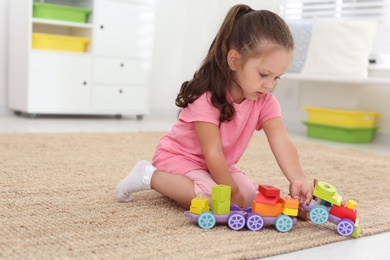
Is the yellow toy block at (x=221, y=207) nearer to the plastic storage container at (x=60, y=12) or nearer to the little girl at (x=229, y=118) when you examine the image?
the little girl at (x=229, y=118)

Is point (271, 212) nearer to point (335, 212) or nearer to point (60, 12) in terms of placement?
point (335, 212)

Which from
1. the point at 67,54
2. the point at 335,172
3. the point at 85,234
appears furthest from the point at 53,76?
the point at 85,234

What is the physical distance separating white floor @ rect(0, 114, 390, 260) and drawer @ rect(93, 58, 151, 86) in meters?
0.21

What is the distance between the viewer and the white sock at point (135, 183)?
1.09m

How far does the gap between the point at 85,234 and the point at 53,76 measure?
6.62 ft

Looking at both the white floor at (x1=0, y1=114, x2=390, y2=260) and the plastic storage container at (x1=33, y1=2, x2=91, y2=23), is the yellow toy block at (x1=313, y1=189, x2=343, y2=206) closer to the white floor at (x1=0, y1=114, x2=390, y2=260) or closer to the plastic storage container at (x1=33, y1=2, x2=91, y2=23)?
the white floor at (x1=0, y1=114, x2=390, y2=260)

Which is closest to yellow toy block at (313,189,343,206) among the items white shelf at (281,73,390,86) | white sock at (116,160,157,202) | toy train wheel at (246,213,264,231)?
toy train wheel at (246,213,264,231)

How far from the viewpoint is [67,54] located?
2785 mm

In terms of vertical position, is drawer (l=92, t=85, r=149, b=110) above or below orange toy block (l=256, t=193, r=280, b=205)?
below

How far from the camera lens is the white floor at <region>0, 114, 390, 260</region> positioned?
2.85 ft

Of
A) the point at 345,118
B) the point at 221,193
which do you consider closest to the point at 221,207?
the point at 221,193

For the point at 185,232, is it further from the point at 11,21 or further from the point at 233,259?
the point at 11,21

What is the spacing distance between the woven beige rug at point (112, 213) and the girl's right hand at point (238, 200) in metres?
0.09

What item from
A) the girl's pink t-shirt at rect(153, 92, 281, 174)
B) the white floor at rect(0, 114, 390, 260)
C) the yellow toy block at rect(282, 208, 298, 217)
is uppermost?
the girl's pink t-shirt at rect(153, 92, 281, 174)
